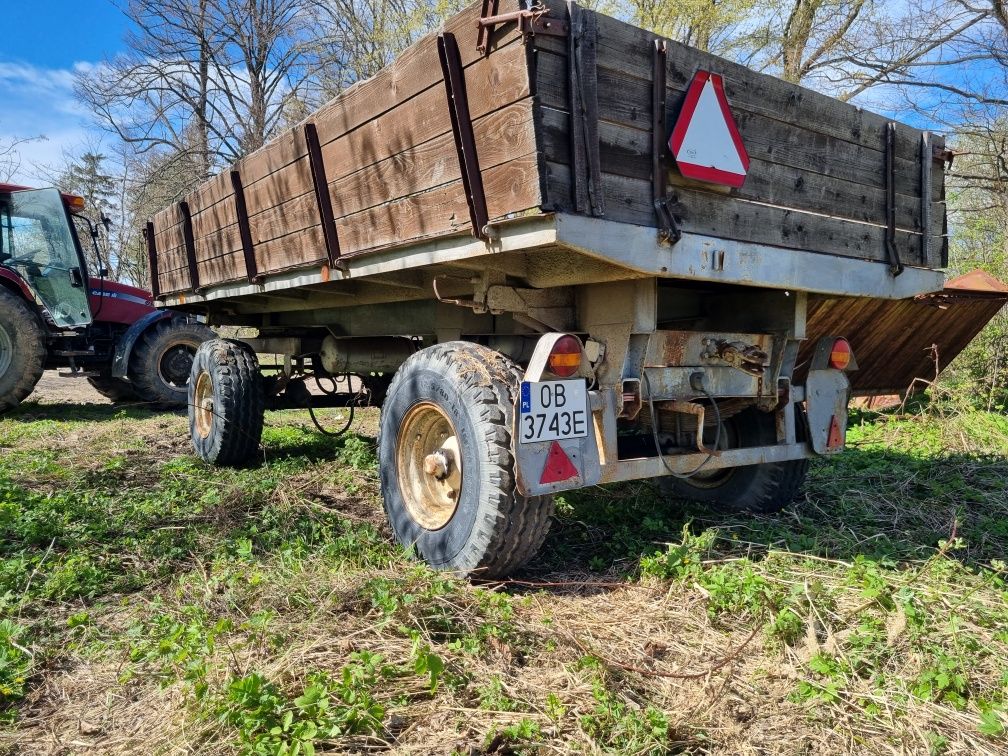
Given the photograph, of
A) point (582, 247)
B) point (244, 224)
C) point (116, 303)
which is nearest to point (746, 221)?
point (582, 247)

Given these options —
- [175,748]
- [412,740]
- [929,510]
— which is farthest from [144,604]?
[929,510]

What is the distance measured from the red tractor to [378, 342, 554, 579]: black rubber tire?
7543 mm

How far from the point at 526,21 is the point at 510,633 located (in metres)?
2.17

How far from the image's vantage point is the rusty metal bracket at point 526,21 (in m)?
2.48

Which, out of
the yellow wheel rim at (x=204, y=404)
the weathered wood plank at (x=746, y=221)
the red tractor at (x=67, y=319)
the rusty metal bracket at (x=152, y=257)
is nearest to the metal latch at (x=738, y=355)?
the weathered wood plank at (x=746, y=221)

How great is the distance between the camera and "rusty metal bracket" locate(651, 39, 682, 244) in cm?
284

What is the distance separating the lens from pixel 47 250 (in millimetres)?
9883

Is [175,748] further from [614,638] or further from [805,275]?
[805,275]

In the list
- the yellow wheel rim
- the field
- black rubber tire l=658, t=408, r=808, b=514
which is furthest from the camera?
the yellow wheel rim

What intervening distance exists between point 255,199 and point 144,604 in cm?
280

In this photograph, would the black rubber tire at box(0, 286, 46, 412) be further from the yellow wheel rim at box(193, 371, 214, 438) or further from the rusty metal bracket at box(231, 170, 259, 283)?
the rusty metal bracket at box(231, 170, 259, 283)

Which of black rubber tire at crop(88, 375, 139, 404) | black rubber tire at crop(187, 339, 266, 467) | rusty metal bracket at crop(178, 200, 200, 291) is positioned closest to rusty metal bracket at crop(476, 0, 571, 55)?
black rubber tire at crop(187, 339, 266, 467)

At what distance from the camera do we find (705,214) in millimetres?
3057

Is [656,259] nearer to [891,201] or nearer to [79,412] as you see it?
[891,201]
